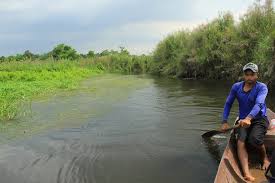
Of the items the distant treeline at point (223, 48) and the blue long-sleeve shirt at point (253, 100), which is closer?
the blue long-sleeve shirt at point (253, 100)

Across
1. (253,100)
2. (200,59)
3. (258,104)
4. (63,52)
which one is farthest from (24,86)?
(63,52)

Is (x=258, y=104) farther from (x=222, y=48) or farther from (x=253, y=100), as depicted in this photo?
(x=222, y=48)

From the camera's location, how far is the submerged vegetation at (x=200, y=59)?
53.1 feet

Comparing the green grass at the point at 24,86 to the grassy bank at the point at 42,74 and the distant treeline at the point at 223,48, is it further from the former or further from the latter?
the distant treeline at the point at 223,48

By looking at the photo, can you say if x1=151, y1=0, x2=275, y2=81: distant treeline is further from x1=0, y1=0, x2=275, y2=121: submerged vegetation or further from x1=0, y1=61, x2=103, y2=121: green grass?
x1=0, y1=61, x2=103, y2=121: green grass

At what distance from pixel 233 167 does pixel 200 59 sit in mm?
21247

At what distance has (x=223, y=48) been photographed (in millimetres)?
24406

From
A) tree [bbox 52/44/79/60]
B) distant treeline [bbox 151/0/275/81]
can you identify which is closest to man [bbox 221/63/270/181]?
distant treeline [bbox 151/0/275/81]

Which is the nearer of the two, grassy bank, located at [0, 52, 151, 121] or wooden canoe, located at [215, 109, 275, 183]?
wooden canoe, located at [215, 109, 275, 183]

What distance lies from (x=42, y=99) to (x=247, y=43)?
441 inches

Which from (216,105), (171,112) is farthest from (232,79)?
(171,112)

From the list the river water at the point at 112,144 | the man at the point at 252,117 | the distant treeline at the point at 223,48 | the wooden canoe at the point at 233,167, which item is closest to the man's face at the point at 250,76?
the man at the point at 252,117

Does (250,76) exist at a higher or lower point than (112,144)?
higher

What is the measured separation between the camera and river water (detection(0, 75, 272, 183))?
7.13 m
